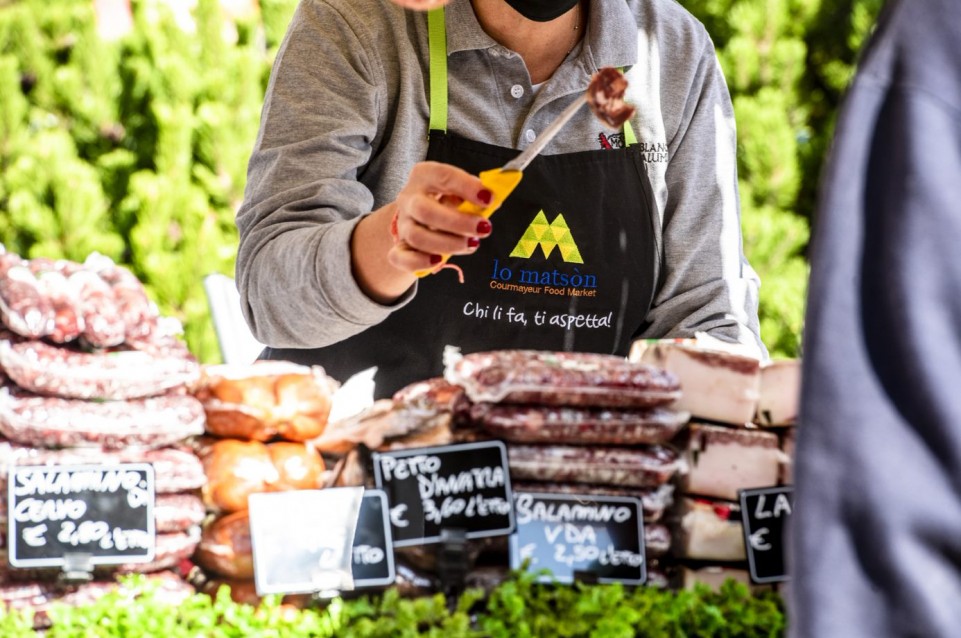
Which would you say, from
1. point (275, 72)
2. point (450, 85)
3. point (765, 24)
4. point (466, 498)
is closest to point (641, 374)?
point (466, 498)

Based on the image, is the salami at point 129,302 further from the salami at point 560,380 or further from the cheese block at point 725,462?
the cheese block at point 725,462

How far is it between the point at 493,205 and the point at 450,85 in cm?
67

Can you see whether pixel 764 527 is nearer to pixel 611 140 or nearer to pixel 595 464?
pixel 595 464

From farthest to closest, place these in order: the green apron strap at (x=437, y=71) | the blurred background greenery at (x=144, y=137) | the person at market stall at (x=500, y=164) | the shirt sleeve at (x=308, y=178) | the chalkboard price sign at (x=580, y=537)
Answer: the blurred background greenery at (x=144, y=137) → the green apron strap at (x=437, y=71) → the person at market stall at (x=500, y=164) → the shirt sleeve at (x=308, y=178) → the chalkboard price sign at (x=580, y=537)

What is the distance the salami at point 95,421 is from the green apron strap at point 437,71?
752mm

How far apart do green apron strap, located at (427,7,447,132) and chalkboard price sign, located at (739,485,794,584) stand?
2.82ft

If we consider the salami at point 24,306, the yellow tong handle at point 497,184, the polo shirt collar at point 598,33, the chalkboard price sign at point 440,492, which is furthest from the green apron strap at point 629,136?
the salami at point 24,306

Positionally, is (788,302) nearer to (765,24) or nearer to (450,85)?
(765,24)

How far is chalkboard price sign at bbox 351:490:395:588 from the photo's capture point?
4.45 ft

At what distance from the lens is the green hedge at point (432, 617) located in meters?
1.30

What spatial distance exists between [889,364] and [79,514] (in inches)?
40.6

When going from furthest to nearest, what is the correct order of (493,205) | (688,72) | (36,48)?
(36,48), (688,72), (493,205)

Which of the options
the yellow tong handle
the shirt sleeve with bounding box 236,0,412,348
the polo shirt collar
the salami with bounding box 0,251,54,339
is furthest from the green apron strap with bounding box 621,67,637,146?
the salami with bounding box 0,251,54,339

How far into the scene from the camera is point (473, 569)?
1384 millimetres
